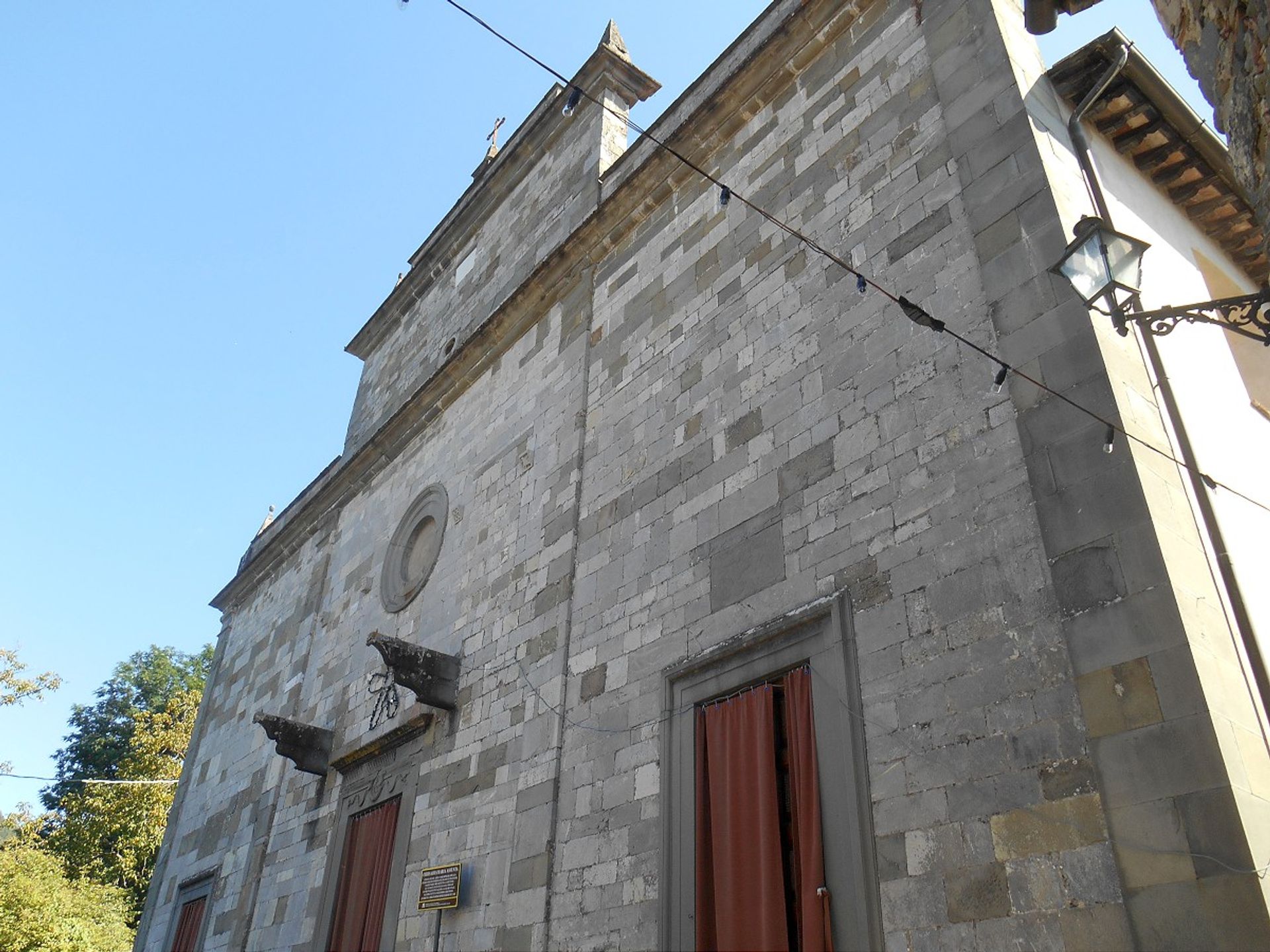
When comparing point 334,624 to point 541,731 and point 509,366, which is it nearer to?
point 509,366

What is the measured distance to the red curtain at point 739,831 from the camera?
18.1 feet

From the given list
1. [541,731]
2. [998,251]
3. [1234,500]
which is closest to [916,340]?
[998,251]

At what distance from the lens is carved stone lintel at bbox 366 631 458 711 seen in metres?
8.99

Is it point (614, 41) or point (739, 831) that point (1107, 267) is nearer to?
point (739, 831)

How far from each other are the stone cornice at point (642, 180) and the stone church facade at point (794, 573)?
43 millimetres

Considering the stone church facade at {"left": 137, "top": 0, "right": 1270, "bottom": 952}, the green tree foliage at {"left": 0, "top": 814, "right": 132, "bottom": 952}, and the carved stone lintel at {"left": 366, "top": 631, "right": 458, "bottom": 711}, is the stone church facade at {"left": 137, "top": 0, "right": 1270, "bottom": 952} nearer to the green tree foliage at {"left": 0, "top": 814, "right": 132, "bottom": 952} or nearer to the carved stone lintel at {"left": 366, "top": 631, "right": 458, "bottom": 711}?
the carved stone lintel at {"left": 366, "top": 631, "right": 458, "bottom": 711}

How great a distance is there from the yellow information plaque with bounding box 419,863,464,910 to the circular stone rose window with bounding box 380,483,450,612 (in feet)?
11.5

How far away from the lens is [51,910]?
15.8 metres

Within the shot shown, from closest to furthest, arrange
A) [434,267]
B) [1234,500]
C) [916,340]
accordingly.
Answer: [1234,500] → [916,340] → [434,267]

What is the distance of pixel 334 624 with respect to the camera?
12.7 meters

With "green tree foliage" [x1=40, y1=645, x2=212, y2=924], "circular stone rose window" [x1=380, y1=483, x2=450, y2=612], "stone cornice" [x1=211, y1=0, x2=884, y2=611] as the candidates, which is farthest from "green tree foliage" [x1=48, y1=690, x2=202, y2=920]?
"circular stone rose window" [x1=380, y1=483, x2=450, y2=612]

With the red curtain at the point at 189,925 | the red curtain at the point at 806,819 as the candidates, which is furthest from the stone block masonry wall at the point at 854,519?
the red curtain at the point at 189,925

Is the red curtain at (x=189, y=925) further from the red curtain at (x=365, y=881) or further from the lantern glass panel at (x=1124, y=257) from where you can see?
the lantern glass panel at (x=1124, y=257)

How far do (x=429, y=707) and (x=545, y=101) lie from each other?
8.30m
